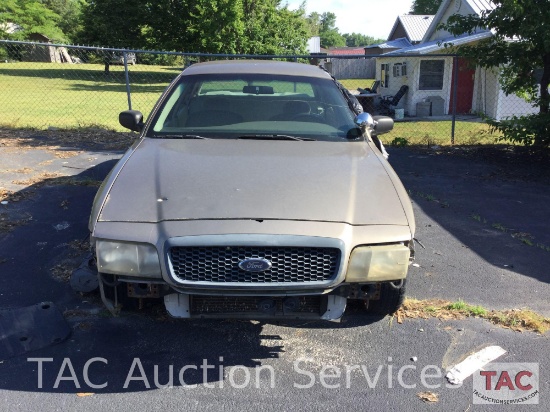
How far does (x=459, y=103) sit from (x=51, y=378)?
19.8 m

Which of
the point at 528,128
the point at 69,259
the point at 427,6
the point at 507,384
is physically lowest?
the point at 507,384

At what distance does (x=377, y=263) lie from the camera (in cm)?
277

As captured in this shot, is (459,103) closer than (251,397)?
No

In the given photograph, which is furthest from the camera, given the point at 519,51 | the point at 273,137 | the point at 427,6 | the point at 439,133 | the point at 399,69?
the point at 427,6

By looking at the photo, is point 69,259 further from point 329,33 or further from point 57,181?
point 329,33

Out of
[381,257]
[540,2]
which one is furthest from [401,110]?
[381,257]

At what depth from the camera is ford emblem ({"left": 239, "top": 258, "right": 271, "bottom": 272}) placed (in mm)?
2676

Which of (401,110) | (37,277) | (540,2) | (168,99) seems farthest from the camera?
(401,110)

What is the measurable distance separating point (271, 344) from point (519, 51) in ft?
24.4

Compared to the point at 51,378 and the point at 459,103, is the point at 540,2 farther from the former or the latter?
the point at 459,103

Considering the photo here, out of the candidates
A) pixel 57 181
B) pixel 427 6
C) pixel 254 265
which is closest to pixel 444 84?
A: pixel 57 181

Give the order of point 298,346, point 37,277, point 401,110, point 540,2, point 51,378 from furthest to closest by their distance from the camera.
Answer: point 401,110, point 540,2, point 37,277, point 298,346, point 51,378

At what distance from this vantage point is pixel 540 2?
7.59 metres

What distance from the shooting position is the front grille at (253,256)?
2.69 m
